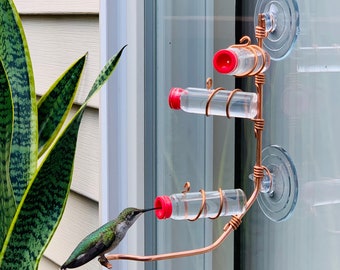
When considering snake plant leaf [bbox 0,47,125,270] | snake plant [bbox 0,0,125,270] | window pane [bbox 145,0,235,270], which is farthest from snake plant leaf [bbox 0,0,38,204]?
window pane [bbox 145,0,235,270]

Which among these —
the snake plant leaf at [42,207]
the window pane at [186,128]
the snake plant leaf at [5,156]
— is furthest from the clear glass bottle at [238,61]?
the snake plant leaf at [5,156]

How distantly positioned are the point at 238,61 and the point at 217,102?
0.19 feet

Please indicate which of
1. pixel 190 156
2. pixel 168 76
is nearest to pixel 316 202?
pixel 190 156

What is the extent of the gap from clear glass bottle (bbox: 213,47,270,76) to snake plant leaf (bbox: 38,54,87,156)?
2.18ft

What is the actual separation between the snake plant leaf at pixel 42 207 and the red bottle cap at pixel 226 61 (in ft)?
1.46

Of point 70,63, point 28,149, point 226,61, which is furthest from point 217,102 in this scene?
point 70,63

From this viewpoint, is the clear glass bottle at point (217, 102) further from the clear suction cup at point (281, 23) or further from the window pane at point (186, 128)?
the window pane at point (186, 128)

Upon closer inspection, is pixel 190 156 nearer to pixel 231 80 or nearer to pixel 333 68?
pixel 231 80

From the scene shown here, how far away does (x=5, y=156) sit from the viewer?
1348mm

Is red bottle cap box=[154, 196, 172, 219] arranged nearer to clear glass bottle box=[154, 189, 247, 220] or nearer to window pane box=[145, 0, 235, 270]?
clear glass bottle box=[154, 189, 247, 220]

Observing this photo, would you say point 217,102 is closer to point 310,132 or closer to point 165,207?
point 165,207

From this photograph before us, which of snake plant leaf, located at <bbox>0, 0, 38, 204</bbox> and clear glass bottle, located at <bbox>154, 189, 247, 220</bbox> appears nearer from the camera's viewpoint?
clear glass bottle, located at <bbox>154, 189, 247, 220</bbox>

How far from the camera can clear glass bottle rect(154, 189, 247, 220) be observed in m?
0.82

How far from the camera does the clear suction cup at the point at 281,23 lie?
88cm
